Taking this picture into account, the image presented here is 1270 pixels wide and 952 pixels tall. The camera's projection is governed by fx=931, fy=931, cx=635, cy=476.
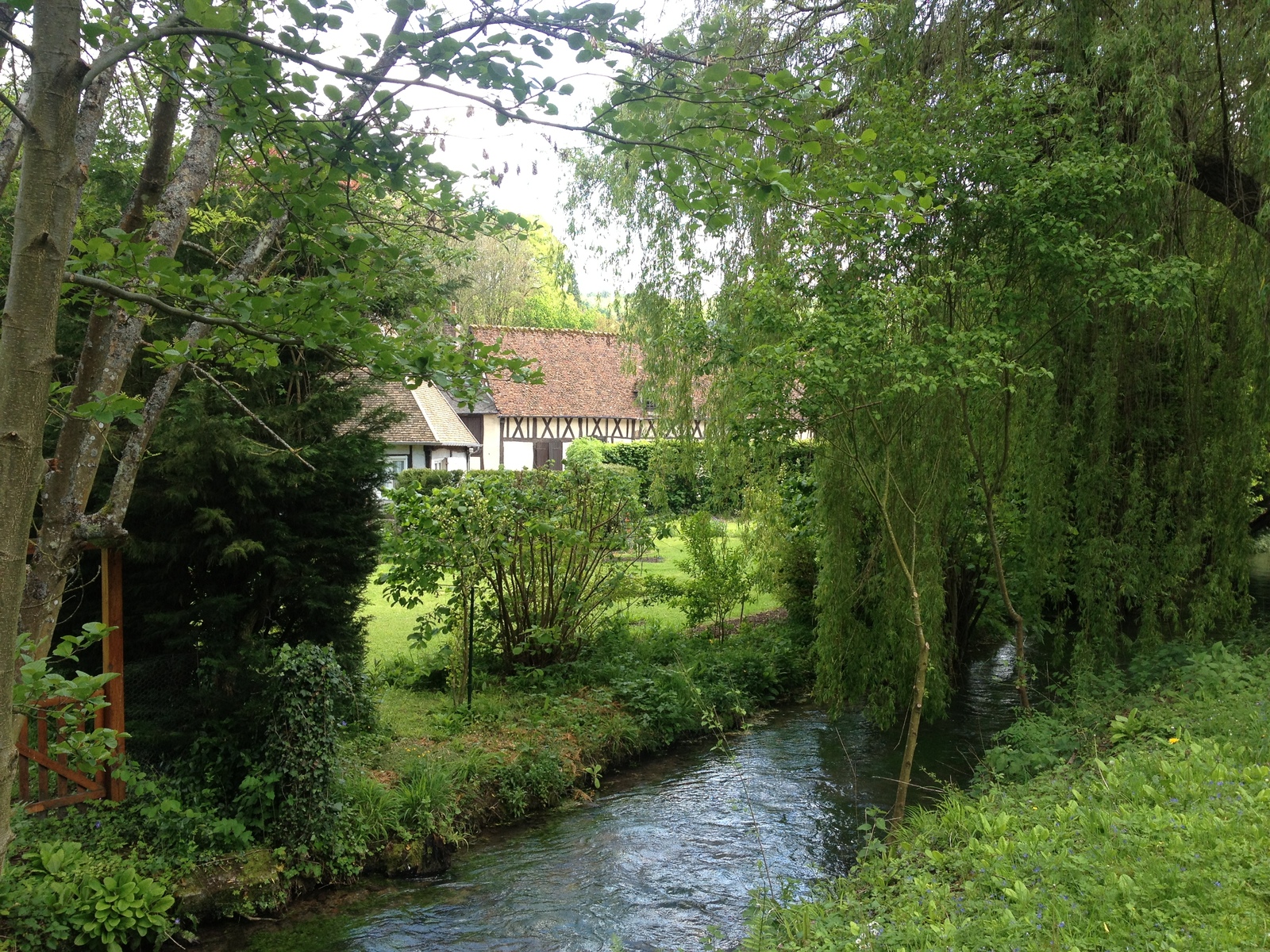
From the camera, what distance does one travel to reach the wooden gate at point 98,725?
220 inches

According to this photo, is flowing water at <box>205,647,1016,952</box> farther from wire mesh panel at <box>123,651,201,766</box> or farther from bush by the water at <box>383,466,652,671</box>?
bush by the water at <box>383,466,652,671</box>

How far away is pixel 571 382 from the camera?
32.7 metres

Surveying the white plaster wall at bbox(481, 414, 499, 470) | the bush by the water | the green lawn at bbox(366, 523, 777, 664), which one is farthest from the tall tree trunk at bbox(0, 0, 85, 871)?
the white plaster wall at bbox(481, 414, 499, 470)

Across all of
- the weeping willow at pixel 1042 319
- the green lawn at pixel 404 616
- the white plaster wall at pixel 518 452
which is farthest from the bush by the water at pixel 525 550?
the white plaster wall at pixel 518 452

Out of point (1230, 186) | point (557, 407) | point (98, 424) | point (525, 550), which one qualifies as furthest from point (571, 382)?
point (98, 424)

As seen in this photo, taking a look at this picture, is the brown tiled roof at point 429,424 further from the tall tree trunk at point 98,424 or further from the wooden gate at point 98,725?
the tall tree trunk at point 98,424

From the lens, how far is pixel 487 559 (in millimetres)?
9445

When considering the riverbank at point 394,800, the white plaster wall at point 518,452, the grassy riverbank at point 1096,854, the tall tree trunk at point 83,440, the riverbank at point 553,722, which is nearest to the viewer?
the grassy riverbank at point 1096,854

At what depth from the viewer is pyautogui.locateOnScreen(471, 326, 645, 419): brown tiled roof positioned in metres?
31.8

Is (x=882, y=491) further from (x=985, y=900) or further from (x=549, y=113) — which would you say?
(x=549, y=113)

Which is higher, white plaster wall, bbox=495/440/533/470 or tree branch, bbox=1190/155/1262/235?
tree branch, bbox=1190/155/1262/235

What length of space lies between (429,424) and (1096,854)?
2462cm

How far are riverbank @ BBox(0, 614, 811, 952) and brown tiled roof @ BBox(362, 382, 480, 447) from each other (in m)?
15.4

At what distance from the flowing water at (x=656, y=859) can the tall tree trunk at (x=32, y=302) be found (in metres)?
3.78
